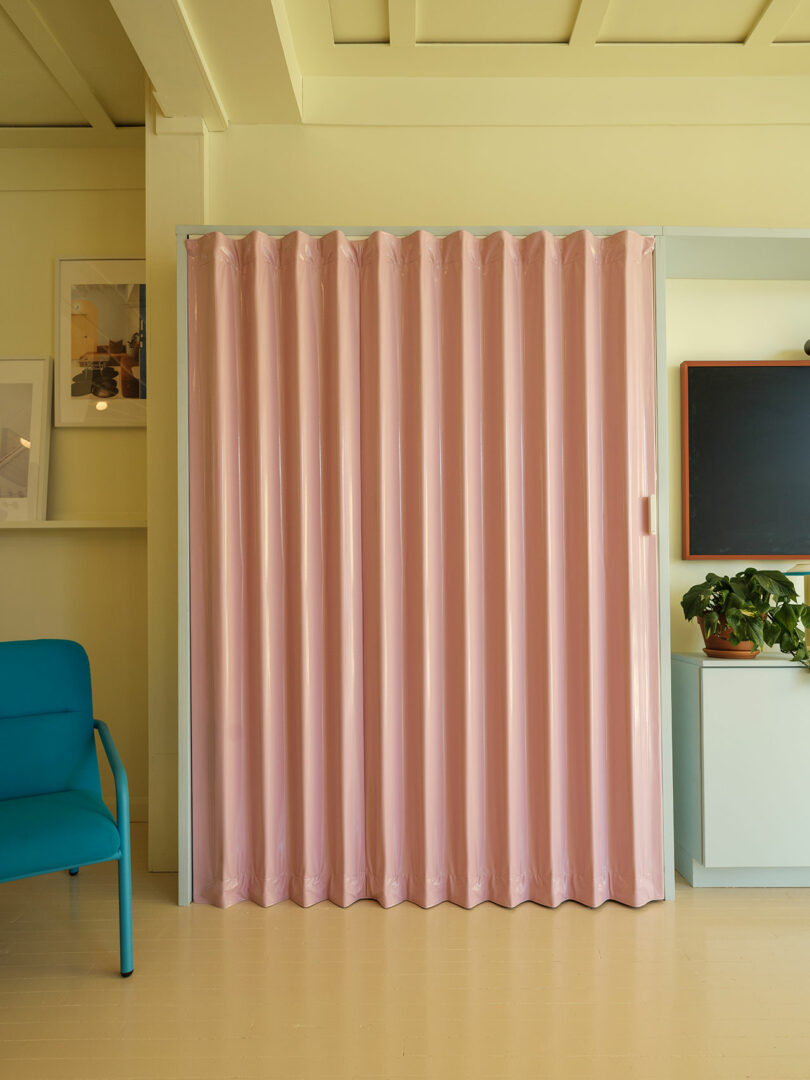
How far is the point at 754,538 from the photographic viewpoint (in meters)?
3.25

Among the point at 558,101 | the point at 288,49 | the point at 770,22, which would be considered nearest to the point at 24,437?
the point at 288,49

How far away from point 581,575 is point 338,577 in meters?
0.80

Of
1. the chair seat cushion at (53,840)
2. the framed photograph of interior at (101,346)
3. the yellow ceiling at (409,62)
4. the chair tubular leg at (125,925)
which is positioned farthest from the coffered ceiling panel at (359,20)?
the chair tubular leg at (125,925)

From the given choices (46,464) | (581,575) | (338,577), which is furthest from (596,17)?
(46,464)

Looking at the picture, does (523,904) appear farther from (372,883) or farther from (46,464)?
(46,464)

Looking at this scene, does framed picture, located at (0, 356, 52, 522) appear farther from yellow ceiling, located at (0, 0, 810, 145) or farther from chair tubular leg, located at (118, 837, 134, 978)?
chair tubular leg, located at (118, 837, 134, 978)

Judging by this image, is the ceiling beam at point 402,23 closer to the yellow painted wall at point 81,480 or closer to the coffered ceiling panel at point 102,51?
the coffered ceiling panel at point 102,51

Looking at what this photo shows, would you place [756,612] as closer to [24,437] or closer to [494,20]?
[494,20]

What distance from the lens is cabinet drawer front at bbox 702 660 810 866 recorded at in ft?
8.88

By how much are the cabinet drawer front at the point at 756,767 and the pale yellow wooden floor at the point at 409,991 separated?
18 cm

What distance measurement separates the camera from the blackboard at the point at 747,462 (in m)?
3.25

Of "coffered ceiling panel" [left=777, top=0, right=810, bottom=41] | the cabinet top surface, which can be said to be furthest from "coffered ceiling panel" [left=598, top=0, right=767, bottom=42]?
the cabinet top surface

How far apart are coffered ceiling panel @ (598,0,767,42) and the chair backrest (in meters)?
2.95

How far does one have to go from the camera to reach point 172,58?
268cm
